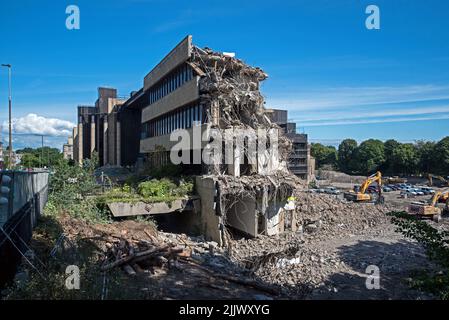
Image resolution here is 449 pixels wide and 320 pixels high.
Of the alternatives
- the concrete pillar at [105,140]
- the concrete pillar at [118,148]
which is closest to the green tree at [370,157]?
the concrete pillar at [118,148]

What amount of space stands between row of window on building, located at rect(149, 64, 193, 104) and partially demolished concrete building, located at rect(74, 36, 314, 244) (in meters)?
0.07

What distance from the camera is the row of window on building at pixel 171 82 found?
22494mm

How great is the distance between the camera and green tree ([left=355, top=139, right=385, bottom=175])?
76.4 m

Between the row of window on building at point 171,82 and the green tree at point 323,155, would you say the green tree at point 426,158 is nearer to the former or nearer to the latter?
the green tree at point 323,155

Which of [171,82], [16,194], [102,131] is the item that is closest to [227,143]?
[171,82]

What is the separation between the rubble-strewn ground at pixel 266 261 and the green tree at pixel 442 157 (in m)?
45.9

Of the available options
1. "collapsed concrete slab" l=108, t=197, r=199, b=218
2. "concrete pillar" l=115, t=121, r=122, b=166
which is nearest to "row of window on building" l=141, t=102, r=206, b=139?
"collapsed concrete slab" l=108, t=197, r=199, b=218

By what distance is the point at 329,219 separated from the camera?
76.1ft

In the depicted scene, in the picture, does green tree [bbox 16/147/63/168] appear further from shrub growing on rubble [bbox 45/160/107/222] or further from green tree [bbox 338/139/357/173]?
green tree [bbox 338/139/357/173]

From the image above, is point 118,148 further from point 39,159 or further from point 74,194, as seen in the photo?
point 39,159

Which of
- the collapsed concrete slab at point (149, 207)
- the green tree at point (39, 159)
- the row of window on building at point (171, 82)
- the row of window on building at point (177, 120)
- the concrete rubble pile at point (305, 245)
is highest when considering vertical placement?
the row of window on building at point (171, 82)

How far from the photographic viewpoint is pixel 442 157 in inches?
2502

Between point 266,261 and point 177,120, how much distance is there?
1352cm

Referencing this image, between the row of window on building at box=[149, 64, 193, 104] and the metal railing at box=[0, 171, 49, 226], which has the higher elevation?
the row of window on building at box=[149, 64, 193, 104]
